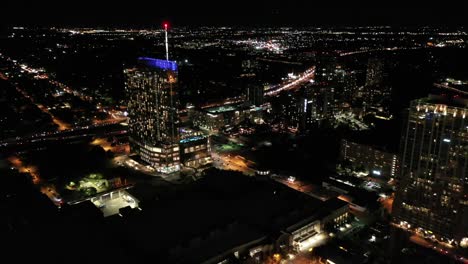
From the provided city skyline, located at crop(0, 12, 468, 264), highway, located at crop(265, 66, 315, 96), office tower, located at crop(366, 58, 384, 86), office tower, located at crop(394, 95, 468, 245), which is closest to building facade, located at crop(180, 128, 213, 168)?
city skyline, located at crop(0, 12, 468, 264)

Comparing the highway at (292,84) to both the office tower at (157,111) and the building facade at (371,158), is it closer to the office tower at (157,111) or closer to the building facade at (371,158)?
the building facade at (371,158)

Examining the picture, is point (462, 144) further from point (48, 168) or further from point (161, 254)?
point (48, 168)

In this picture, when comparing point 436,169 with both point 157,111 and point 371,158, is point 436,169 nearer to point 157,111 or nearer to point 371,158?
point 371,158

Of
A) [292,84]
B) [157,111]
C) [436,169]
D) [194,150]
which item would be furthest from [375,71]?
[436,169]

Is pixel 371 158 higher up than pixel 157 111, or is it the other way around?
pixel 157 111

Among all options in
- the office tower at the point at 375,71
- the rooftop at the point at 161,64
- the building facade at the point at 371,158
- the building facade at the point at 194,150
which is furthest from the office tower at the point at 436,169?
the office tower at the point at 375,71

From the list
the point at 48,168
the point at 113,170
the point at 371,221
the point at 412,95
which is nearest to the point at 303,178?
the point at 371,221
